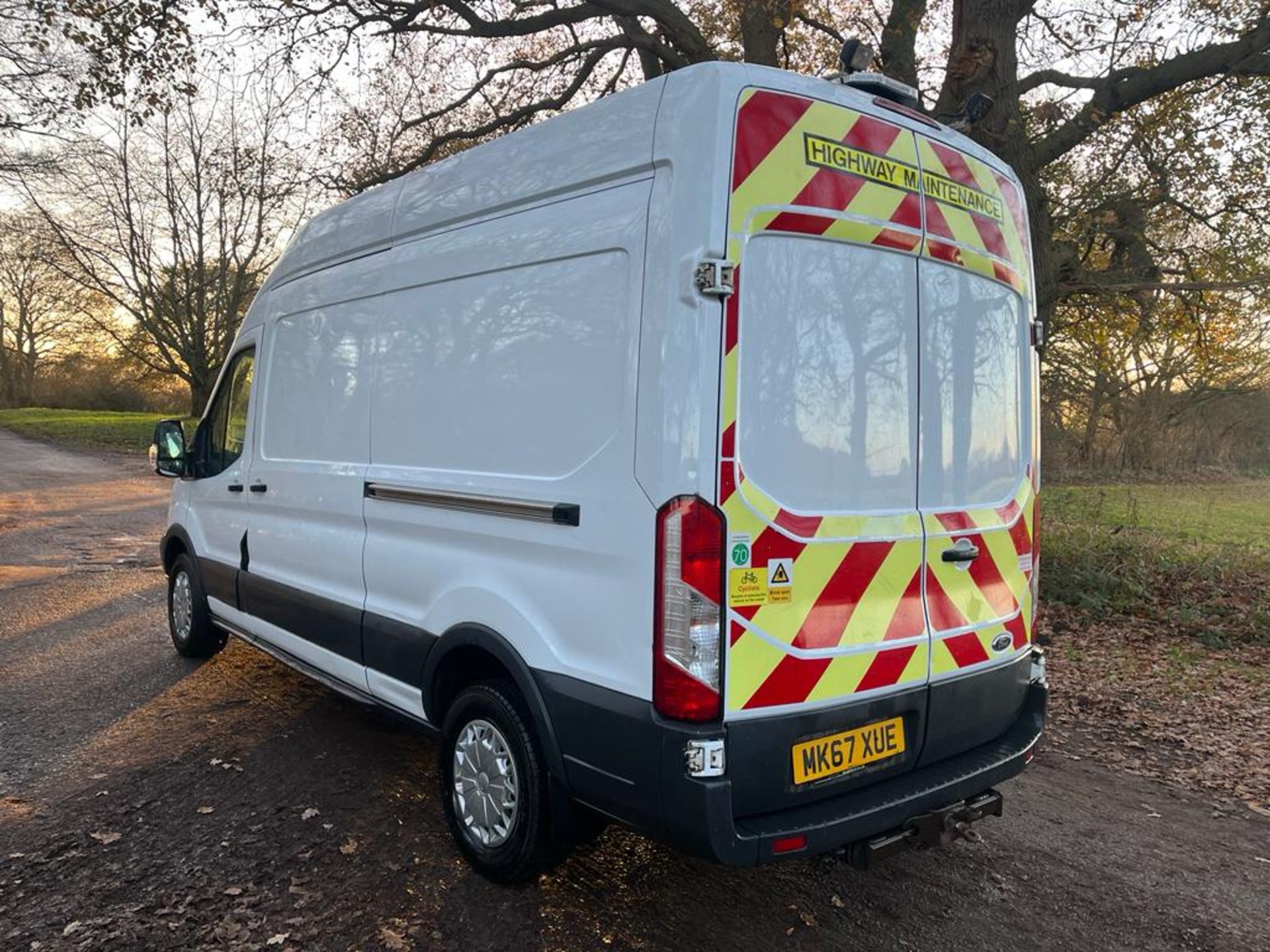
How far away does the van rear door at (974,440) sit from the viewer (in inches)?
117

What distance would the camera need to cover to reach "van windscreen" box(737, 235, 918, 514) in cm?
252

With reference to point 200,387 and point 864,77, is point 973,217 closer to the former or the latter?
point 864,77

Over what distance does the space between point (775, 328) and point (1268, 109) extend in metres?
8.66

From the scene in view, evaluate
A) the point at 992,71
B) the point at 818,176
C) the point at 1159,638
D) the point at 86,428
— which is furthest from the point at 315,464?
the point at 86,428

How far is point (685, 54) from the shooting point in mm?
10523

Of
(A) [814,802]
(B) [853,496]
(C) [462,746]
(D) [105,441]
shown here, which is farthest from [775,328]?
(D) [105,441]

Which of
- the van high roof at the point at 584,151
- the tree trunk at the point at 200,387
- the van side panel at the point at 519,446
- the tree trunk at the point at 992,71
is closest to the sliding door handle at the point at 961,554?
the van side panel at the point at 519,446

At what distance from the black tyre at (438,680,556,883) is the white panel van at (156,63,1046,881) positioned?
0.01 meters

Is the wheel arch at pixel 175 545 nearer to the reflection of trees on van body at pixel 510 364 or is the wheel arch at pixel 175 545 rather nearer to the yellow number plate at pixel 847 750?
the reflection of trees on van body at pixel 510 364

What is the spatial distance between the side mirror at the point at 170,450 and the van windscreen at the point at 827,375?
4236mm

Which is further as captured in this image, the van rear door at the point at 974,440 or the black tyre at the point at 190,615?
the black tyre at the point at 190,615

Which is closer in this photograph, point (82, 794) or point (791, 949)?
point (791, 949)

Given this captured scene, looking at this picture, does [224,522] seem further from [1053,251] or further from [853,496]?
[1053,251]

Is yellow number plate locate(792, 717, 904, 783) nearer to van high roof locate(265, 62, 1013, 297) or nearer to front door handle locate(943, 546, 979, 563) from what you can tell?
front door handle locate(943, 546, 979, 563)
